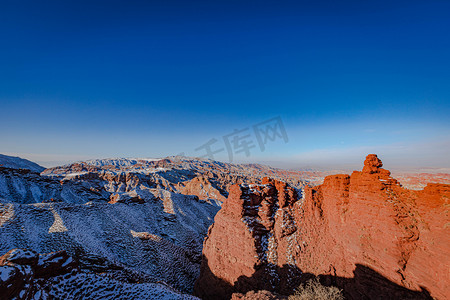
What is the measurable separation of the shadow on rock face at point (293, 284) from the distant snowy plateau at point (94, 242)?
3.88m

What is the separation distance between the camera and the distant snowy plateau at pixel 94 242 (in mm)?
11031

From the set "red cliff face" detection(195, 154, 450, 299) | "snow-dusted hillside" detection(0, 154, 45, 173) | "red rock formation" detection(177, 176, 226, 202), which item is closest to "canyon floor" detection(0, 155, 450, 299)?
"red cliff face" detection(195, 154, 450, 299)

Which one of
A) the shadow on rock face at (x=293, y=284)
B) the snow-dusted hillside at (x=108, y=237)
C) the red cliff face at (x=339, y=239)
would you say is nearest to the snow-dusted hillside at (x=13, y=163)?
the snow-dusted hillside at (x=108, y=237)

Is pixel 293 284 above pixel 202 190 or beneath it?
above

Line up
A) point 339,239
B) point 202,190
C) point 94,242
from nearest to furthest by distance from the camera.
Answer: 1. point 339,239
2. point 94,242
3. point 202,190

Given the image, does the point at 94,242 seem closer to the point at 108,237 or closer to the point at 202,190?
the point at 108,237

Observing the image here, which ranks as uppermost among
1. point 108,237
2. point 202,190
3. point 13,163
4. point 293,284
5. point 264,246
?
point 13,163

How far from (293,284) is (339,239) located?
551 centimetres

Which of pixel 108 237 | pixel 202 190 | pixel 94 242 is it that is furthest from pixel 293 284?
pixel 202 190

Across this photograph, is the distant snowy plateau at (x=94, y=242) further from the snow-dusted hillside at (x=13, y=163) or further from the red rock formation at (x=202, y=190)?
the snow-dusted hillside at (x=13, y=163)

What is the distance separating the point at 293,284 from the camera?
14500mm

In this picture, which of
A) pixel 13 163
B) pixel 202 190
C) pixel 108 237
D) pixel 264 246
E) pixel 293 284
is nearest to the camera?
pixel 293 284

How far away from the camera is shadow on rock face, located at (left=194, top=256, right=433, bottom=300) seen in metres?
10.2

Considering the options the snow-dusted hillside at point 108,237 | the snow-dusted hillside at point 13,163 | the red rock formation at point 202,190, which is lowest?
the red rock formation at point 202,190
